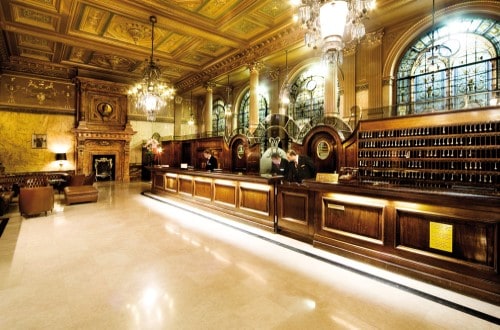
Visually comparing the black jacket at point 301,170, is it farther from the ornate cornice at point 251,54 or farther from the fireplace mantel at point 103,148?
the fireplace mantel at point 103,148

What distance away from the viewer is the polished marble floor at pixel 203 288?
94.0 inches

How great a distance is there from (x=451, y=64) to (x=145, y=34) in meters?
10.0

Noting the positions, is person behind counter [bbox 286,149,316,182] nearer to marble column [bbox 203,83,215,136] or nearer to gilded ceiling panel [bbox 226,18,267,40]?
gilded ceiling panel [bbox 226,18,267,40]

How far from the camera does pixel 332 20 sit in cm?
327

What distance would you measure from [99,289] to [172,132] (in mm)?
14417

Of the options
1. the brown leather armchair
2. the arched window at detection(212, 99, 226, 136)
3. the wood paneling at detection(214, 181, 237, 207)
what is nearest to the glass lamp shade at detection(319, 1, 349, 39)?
the wood paneling at detection(214, 181, 237, 207)

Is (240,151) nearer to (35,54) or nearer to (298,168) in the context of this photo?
(298,168)

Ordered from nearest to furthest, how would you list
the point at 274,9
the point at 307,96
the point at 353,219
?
the point at 353,219, the point at 274,9, the point at 307,96

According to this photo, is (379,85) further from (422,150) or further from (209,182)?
(209,182)

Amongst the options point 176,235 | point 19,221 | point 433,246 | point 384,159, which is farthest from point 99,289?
point 384,159

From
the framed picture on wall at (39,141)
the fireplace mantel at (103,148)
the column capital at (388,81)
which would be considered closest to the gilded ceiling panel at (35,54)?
the fireplace mantel at (103,148)

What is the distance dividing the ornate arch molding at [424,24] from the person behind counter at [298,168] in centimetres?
490

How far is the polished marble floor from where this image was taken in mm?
2389

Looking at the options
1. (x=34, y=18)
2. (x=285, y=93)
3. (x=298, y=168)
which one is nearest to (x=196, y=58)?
(x=285, y=93)
